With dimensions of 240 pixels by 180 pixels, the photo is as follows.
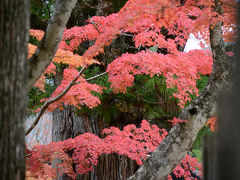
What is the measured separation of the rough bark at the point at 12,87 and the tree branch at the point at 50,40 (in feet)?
1.71

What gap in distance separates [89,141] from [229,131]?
4440 millimetres

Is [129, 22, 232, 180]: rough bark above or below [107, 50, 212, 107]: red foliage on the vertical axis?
below

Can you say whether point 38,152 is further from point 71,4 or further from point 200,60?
point 200,60

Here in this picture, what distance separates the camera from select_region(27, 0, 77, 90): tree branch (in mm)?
2779

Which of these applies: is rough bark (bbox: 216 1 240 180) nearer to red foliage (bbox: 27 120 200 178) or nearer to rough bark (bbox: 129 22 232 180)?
rough bark (bbox: 129 22 232 180)

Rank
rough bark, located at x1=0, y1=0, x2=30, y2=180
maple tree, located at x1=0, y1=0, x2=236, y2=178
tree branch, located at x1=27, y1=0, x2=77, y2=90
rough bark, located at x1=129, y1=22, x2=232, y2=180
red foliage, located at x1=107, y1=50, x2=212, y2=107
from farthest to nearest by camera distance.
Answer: red foliage, located at x1=107, y1=50, x2=212, y2=107, rough bark, located at x1=129, y1=22, x2=232, y2=180, maple tree, located at x1=0, y1=0, x2=236, y2=178, tree branch, located at x1=27, y1=0, x2=77, y2=90, rough bark, located at x1=0, y1=0, x2=30, y2=180

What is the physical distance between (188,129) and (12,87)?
2815 millimetres

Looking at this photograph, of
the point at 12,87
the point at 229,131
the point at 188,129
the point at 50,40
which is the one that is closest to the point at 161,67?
the point at 188,129

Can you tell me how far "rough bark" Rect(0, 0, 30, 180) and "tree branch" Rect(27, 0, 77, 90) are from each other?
1.71 ft

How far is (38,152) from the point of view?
196 inches

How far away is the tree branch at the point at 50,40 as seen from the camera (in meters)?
2.78

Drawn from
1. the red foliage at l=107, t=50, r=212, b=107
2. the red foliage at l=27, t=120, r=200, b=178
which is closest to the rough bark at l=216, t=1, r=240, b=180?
the red foliage at l=107, t=50, r=212, b=107

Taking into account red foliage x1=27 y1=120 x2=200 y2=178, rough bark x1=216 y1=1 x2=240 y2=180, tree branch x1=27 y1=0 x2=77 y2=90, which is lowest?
red foliage x1=27 y1=120 x2=200 y2=178

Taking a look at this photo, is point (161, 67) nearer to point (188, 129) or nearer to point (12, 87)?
point (188, 129)
